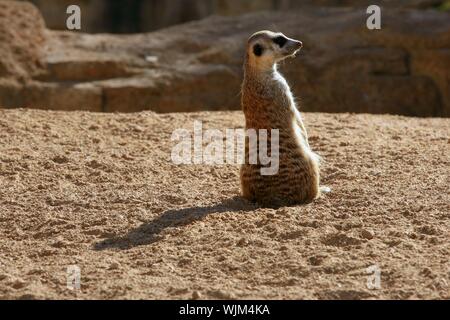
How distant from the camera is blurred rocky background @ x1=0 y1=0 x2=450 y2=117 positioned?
8250 mm

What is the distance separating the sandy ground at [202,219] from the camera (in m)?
3.70

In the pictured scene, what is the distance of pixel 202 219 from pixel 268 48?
1063mm

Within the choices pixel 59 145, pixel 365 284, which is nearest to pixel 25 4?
pixel 59 145

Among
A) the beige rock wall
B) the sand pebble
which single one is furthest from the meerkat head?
the beige rock wall

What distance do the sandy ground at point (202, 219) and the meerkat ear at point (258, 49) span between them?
788 millimetres

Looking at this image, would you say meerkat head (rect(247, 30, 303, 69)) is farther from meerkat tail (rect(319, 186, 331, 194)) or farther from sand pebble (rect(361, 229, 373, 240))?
sand pebble (rect(361, 229, 373, 240))

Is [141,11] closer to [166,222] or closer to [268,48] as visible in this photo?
[268,48]

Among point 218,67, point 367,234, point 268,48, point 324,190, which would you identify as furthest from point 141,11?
point 367,234

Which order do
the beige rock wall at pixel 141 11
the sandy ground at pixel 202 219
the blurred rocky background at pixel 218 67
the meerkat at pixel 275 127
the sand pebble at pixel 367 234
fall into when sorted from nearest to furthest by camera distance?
the sandy ground at pixel 202 219
the sand pebble at pixel 367 234
the meerkat at pixel 275 127
the blurred rocky background at pixel 218 67
the beige rock wall at pixel 141 11

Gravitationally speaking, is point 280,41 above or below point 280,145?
above

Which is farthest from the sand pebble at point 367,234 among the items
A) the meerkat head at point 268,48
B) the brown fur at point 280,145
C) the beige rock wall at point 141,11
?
the beige rock wall at point 141,11

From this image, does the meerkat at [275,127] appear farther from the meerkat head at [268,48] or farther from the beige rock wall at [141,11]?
the beige rock wall at [141,11]

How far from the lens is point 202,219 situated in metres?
4.45
